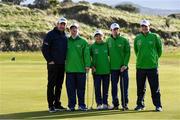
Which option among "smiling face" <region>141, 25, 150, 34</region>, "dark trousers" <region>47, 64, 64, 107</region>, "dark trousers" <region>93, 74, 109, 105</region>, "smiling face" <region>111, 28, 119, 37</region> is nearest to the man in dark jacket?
"dark trousers" <region>47, 64, 64, 107</region>

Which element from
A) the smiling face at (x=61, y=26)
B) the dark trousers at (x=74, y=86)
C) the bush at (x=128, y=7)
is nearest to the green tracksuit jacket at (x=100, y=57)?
the dark trousers at (x=74, y=86)

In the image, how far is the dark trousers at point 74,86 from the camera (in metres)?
14.7

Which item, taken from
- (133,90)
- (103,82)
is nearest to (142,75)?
(103,82)

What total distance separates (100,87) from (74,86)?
2.27 feet

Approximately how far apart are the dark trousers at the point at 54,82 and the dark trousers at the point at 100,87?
866mm

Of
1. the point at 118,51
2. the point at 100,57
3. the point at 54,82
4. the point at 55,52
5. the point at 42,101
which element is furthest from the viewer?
the point at 42,101

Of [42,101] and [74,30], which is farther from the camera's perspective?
[42,101]

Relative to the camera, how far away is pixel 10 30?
69.2 m

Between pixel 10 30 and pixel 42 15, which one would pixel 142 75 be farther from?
pixel 42 15

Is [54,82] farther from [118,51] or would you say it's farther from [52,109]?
[118,51]

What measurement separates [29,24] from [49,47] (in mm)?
61510

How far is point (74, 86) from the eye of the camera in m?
14.8

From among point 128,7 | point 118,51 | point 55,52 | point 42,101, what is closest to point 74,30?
point 55,52

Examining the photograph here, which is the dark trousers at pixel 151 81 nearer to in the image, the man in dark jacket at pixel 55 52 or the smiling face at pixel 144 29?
the smiling face at pixel 144 29
